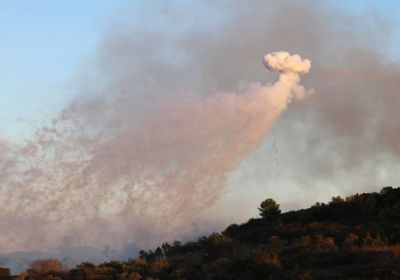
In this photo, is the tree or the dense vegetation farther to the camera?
the tree

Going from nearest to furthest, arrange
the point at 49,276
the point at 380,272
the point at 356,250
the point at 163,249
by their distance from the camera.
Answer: the point at 380,272, the point at 356,250, the point at 49,276, the point at 163,249

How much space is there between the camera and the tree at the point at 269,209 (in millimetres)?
54391

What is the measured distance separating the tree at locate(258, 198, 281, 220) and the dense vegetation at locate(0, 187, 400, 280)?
91 millimetres

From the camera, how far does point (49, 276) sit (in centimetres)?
3806

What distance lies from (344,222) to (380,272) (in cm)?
1917

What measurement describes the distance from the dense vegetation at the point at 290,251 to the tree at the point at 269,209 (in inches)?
3.6

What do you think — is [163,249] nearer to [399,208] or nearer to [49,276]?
[49,276]

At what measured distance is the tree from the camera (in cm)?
5439

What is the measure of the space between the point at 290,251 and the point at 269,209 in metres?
21.3

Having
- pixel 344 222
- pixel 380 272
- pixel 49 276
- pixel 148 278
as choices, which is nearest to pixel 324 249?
pixel 380 272

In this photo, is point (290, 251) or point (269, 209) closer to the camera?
point (290, 251)

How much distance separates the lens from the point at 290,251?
33.9 m

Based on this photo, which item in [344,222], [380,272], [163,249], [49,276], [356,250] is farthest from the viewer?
[163,249]

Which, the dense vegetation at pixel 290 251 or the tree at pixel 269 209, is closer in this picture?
the dense vegetation at pixel 290 251
